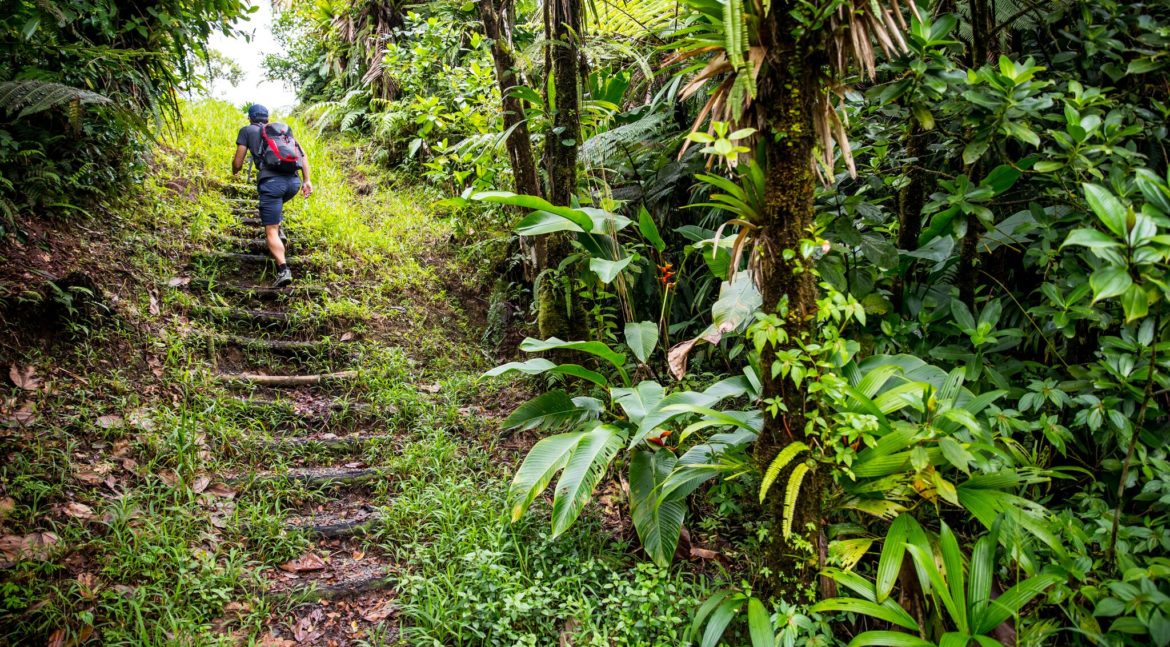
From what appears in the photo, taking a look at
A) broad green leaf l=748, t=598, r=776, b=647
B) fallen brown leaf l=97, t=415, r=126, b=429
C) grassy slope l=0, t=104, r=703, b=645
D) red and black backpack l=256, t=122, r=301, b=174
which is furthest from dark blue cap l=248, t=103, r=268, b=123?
broad green leaf l=748, t=598, r=776, b=647

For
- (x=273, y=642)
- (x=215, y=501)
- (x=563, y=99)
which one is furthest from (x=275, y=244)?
(x=273, y=642)

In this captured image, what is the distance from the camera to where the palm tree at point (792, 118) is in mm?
2109

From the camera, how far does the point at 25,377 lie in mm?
3471

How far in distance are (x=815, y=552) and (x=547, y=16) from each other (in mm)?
3387

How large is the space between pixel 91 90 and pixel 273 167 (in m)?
1.34

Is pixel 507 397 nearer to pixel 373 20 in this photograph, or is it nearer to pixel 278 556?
pixel 278 556

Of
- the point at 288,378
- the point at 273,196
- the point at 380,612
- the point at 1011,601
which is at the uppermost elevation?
the point at 273,196

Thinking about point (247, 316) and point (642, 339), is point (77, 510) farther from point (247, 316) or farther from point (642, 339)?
point (642, 339)

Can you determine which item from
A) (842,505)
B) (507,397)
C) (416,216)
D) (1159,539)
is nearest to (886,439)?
(842,505)

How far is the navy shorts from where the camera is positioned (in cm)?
537

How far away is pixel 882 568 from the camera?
2262 mm

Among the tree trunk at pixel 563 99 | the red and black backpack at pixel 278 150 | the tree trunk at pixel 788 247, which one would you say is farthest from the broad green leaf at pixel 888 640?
the red and black backpack at pixel 278 150

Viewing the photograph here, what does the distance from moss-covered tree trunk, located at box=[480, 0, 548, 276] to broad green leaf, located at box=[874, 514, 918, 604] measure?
2867 millimetres

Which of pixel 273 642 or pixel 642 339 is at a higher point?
pixel 642 339
